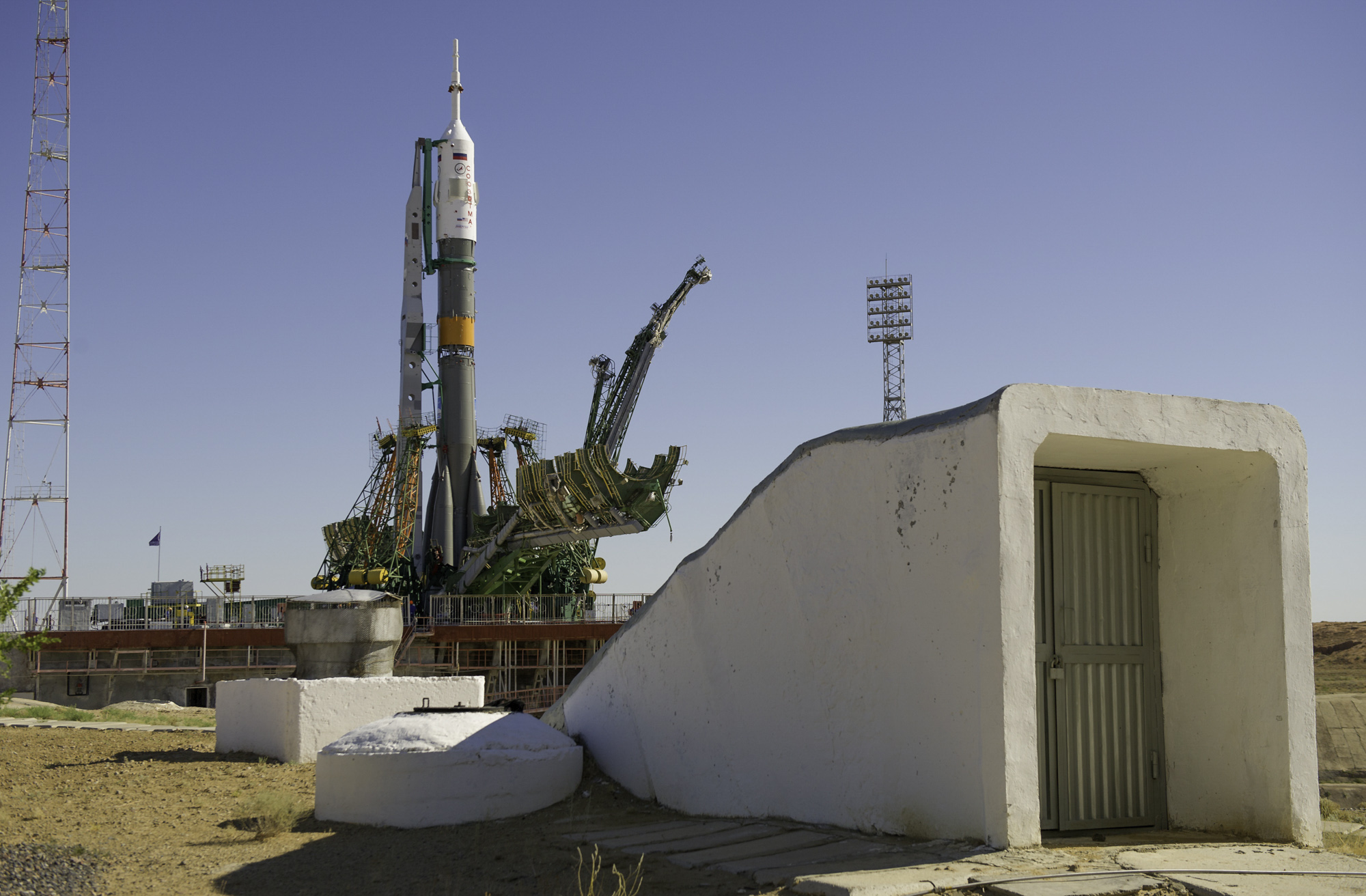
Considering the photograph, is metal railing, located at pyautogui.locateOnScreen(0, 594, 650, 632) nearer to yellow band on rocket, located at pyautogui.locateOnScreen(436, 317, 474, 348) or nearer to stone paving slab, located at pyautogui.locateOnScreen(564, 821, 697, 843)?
yellow band on rocket, located at pyautogui.locateOnScreen(436, 317, 474, 348)

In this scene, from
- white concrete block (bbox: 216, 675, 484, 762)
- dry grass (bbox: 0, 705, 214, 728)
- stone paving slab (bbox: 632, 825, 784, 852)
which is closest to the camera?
stone paving slab (bbox: 632, 825, 784, 852)

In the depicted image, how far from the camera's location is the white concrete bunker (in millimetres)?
6152

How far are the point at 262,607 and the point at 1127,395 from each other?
37.5m

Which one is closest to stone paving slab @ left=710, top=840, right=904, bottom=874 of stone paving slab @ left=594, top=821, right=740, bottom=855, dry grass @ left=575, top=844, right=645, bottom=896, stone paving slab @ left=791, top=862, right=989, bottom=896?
dry grass @ left=575, top=844, right=645, bottom=896

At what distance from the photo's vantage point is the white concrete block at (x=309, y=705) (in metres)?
13.6

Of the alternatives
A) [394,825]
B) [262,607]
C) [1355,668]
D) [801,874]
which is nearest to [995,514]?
[801,874]

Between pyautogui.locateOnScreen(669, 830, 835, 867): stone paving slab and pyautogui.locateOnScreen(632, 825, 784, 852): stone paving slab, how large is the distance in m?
0.11

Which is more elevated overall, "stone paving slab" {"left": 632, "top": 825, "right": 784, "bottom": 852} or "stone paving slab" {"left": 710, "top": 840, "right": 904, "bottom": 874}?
"stone paving slab" {"left": 710, "top": 840, "right": 904, "bottom": 874}

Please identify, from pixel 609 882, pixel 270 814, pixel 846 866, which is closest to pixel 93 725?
pixel 270 814

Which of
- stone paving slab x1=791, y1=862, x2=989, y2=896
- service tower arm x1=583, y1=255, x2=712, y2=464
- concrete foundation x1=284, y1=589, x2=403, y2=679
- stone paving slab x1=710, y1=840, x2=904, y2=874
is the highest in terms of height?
service tower arm x1=583, y1=255, x2=712, y2=464

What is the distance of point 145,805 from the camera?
10570 mm

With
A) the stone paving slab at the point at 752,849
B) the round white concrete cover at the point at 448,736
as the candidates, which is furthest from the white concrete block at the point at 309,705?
the stone paving slab at the point at 752,849

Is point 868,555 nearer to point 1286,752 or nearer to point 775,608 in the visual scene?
point 775,608

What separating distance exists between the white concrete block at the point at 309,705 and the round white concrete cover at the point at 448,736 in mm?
4029
